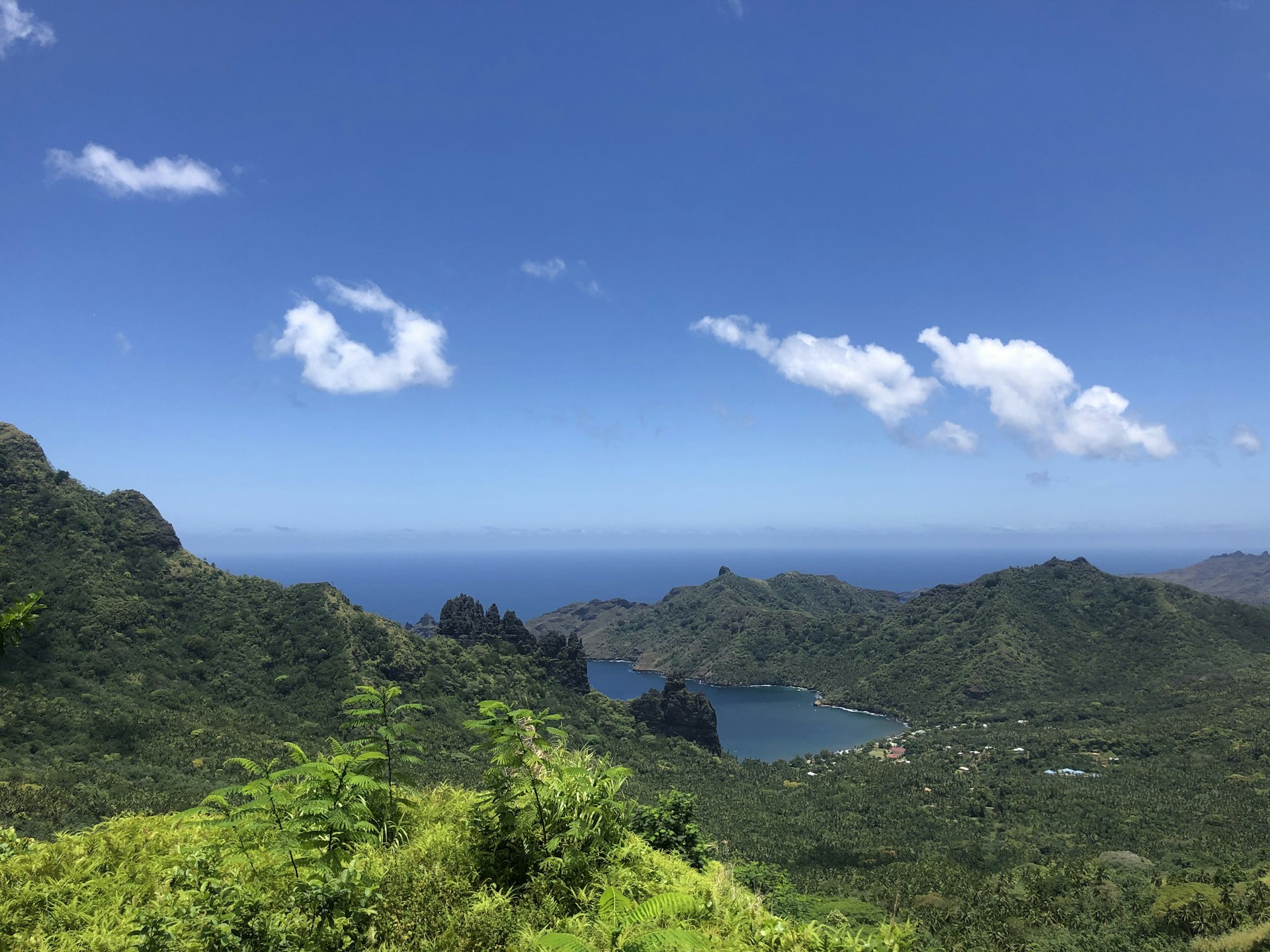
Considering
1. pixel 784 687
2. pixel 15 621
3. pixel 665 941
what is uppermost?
pixel 15 621

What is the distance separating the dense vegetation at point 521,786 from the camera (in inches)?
209

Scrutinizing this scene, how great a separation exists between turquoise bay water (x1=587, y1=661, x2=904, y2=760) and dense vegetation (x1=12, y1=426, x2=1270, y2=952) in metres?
13.7

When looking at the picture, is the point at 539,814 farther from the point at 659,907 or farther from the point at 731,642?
the point at 731,642

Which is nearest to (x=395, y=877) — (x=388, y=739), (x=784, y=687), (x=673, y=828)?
(x=388, y=739)

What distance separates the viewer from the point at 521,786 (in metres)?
6.38

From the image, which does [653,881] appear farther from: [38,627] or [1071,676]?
[1071,676]

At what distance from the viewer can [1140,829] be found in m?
50.7

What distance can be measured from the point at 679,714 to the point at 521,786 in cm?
8581

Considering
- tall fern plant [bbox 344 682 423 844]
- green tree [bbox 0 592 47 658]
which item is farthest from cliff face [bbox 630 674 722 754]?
tall fern plant [bbox 344 682 423 844]

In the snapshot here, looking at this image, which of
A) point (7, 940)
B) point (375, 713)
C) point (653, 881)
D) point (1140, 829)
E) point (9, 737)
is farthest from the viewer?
point (1140, 829)

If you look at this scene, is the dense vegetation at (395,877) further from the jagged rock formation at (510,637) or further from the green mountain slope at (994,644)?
the green mountain slope at (994,644)

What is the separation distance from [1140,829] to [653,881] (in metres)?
67.5

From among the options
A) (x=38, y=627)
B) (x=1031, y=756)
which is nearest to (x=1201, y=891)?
(x=1031, y=756)

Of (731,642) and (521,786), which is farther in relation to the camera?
(731,642)
